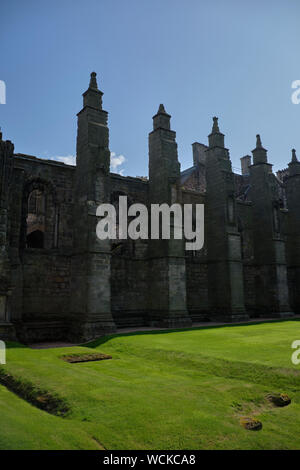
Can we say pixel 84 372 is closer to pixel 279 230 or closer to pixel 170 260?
pixel 170 260

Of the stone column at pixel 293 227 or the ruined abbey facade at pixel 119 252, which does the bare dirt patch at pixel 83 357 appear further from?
the stone column at pixel 293 227

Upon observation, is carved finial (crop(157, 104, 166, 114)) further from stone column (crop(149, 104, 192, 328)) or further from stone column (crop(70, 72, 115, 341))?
stone column (crop(70, 72, 115, 341))

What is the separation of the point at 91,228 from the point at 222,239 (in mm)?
8165

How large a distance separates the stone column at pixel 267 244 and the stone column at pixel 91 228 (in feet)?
38.7

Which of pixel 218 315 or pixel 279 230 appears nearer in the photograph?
pixel 218 315

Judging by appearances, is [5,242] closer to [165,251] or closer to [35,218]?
[165,251]

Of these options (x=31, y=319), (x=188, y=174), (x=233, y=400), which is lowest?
(x=233, y=400)

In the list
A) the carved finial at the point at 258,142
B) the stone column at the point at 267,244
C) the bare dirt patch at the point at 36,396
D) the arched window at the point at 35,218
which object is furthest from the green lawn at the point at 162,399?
the carved finial at the point at 258,142

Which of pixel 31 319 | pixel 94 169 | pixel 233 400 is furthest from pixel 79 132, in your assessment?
pixel 233 400

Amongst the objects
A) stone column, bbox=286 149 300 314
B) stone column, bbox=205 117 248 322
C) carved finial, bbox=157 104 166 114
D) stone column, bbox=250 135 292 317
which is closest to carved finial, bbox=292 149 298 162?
stone column, bbox=286 149 300 314

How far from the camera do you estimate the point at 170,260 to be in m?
16.1

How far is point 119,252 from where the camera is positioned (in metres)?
17.8

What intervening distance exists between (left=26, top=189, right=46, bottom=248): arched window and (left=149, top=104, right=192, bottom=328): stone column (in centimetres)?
1015
